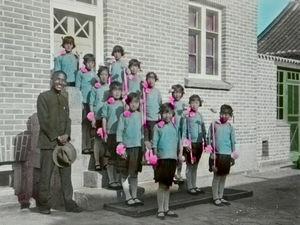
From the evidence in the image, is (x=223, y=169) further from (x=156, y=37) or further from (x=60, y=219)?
(x=156, y=37)

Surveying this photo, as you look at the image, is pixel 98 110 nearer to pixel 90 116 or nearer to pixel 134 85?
pixel 90 116

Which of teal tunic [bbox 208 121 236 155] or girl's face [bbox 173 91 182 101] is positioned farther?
girl's face [bbox 173 91 182 101]

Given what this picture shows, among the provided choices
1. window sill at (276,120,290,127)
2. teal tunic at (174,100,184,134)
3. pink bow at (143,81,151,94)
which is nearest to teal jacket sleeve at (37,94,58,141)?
pink bow at (143,81,151,94)

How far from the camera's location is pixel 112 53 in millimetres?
8352

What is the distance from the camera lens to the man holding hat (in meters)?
6.69

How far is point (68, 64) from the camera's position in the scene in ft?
25.3

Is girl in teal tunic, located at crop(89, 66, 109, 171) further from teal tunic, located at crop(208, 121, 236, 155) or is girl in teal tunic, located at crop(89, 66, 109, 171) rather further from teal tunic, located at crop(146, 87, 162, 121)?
teal tunic, located at crop(208, 121, 236, 155)

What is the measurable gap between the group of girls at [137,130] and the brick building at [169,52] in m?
0.39

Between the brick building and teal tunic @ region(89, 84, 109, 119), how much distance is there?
10.8 inches

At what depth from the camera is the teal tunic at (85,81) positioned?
7.77 meters

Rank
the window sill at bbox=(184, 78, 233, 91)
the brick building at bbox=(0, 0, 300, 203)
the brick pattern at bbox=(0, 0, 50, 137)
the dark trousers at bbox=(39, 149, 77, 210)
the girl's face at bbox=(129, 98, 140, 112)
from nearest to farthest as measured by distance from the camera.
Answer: the dark trousers at bbox=(39, 149, 77, 210), the girl's face at bbox=(129, 98, 140, 112), the brick pattern at bbox=(0, 0, 50, 137), the brick building at bbox=(0, 0, 300, 203), the window sill at bbox=(184, 78, 233, 91)

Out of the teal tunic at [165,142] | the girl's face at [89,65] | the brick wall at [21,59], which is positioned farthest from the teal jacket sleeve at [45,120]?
the teal tunic at [165,142]

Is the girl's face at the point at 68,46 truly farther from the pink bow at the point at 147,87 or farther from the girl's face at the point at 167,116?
the girl's face at the point at 167,116

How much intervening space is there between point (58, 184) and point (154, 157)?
164 centimetres
